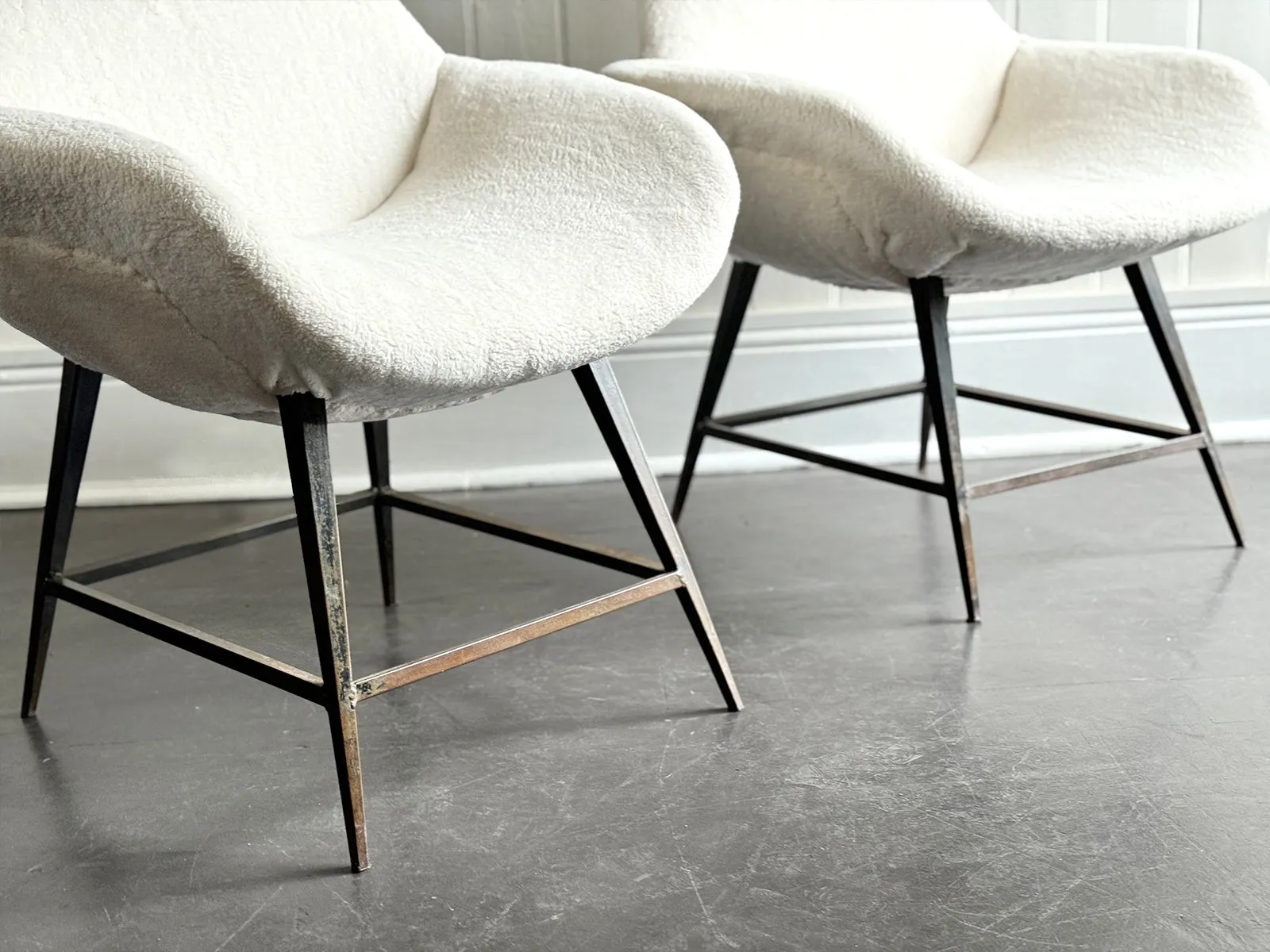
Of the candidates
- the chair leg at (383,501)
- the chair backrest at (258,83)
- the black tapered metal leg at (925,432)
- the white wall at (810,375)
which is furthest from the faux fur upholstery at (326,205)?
the black tapered metal leg at (925,432)

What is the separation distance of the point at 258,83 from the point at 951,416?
30.8 inches

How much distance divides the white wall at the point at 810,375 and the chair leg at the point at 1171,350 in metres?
0.46

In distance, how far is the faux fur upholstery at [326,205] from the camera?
2.88 ft

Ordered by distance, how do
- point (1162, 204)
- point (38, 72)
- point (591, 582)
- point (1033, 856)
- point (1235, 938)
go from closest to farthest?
1. point (1235, 938)
2. point (1033, 856)
3. point (38, 72)
4. point (1162, 204)
5. point (591, 582)

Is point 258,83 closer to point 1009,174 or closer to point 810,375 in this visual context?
point 1009,174

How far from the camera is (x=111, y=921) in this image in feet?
3.06

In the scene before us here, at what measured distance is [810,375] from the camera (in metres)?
2.06

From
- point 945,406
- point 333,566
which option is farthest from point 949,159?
point 333,566

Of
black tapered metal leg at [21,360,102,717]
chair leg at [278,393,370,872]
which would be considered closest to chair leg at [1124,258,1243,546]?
chair leg at [278,393,370,872]

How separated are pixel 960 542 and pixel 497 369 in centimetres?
65

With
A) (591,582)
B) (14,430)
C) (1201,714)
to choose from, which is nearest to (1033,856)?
(1201,714)

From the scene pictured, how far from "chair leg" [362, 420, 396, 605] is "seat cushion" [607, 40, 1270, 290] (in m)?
0.47

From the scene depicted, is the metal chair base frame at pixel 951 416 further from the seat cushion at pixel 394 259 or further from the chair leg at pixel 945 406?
the seat cushion at pixel 394 259

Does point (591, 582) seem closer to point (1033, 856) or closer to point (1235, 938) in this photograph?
point (1033, 856)
